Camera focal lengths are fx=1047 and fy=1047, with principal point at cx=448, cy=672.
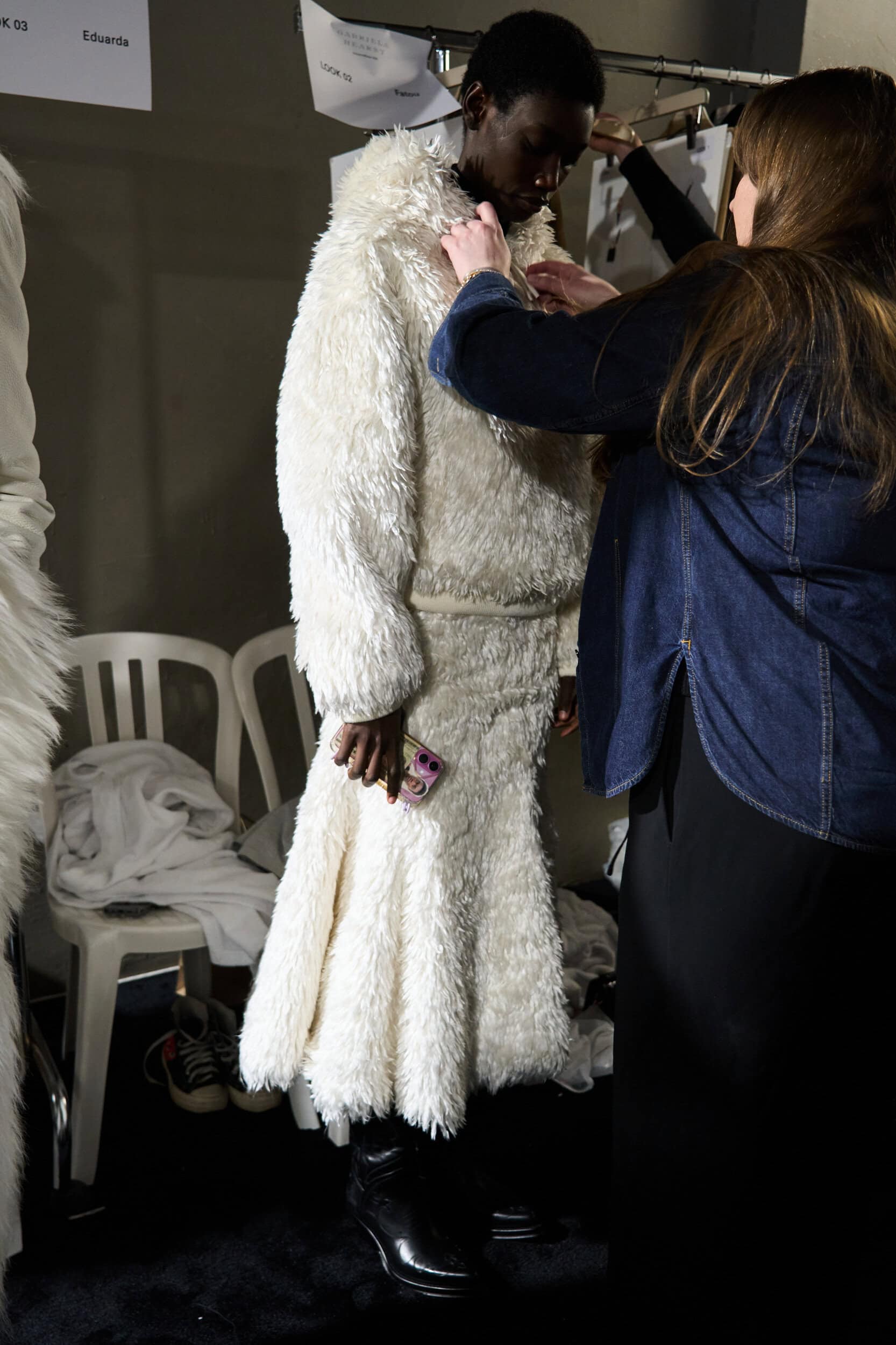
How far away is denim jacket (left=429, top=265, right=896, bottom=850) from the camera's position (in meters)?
1.01

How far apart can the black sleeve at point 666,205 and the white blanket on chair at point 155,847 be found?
4.49ft

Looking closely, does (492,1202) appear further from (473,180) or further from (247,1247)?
(473,180)

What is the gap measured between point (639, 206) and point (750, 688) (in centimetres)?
140

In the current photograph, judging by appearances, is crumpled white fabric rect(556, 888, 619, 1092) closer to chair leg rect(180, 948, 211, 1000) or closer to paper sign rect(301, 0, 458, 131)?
chair leg rect(180, 948, 211, 1000)

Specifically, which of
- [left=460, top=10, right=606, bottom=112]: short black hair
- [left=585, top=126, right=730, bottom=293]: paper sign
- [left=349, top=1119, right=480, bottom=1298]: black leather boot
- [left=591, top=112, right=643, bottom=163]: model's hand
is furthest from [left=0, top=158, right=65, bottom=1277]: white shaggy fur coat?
[left=585, top=126, right=730, bottom=293]: paper sign

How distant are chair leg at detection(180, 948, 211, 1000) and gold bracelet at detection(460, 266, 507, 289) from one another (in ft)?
5.02

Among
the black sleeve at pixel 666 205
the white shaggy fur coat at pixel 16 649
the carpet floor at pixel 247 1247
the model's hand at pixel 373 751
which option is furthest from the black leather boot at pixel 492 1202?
the black sleeve at pixel 666 205

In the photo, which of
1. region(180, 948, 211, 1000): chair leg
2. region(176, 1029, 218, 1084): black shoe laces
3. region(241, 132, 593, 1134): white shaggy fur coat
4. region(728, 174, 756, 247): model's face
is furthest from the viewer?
region(180, 948, 211, 1000): chair leg

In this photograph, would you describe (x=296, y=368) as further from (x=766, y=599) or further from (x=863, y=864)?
(x=863, y=864)

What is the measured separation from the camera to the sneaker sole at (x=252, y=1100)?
6.64ft

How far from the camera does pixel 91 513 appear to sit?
2.24m

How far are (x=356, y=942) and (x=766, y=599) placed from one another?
2.39ft

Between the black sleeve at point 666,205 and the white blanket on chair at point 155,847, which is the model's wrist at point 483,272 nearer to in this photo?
the black sleeve at point 666,205

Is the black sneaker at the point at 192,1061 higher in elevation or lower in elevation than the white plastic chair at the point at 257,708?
lower
